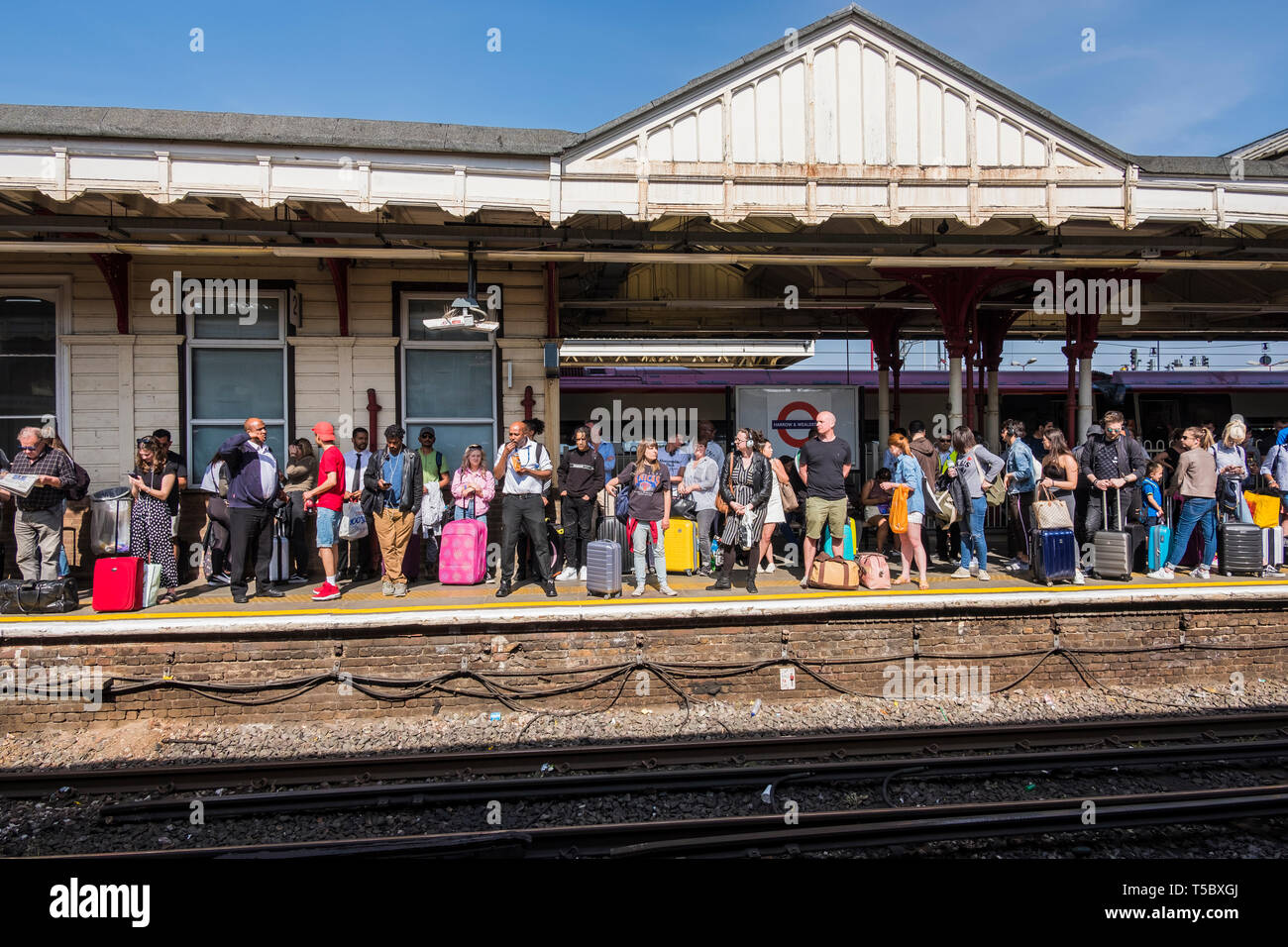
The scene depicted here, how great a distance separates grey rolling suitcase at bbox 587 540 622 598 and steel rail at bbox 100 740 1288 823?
8.02 ft

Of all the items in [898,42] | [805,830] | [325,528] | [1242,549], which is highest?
[898,42]

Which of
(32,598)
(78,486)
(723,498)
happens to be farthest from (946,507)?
(32,598)

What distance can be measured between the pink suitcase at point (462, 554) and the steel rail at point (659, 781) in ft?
10.6

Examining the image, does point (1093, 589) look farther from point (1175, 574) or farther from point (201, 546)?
point (201, 546)

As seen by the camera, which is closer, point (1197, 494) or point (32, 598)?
point (32, 598)

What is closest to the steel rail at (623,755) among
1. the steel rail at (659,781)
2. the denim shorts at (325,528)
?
the steel rail at (659,781)

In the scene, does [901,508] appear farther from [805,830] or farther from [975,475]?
[805,830]

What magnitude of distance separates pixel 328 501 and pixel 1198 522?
33.5 ft

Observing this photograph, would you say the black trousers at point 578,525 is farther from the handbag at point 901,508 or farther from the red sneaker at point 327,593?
the handbag at point 901,508

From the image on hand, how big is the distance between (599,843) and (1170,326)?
55.2 ft

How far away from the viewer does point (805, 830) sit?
15.6 feet

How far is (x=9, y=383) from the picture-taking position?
30.2 feet

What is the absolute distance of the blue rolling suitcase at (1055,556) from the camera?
8.21 metres
